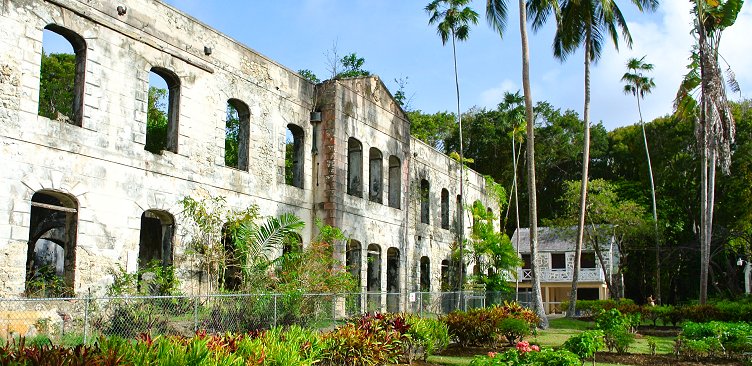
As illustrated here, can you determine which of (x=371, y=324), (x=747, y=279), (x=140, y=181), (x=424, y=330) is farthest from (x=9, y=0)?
(x=747, y=279)

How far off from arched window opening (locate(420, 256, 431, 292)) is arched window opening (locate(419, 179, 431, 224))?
154 cm

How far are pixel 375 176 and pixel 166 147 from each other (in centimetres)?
901

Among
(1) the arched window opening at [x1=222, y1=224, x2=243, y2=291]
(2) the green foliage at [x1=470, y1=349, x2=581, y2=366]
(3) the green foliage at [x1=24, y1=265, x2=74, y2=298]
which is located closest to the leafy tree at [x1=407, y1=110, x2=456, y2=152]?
(1) the arched window opening at [x1=222, y1=224, x2=243, y2=291]

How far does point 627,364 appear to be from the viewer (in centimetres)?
1375

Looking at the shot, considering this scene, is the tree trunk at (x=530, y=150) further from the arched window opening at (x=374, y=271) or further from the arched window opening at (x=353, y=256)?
the arched window opening at (x=353, y=256)

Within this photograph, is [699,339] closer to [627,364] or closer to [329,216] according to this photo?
[627,364]

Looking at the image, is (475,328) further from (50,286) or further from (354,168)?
(50,286)

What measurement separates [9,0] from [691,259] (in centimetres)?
4048

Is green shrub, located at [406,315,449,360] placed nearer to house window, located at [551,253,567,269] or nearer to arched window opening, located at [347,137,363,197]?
arched window opening, located at [347,137,363,197]

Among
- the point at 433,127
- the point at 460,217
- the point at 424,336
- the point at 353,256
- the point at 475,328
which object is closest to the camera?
the point at 424,336

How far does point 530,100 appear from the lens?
2408 centimetres

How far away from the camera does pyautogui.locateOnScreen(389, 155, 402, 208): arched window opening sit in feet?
82.2

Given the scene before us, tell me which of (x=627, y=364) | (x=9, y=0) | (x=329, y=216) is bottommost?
(x=627, y=364)

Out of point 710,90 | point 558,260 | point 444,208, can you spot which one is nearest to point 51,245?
point 444,208
